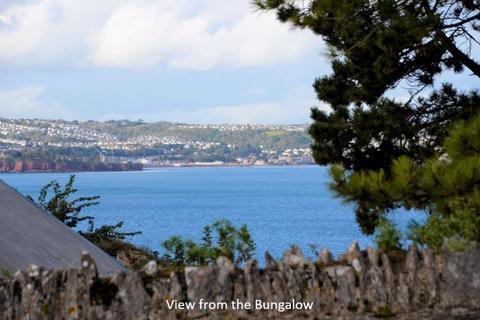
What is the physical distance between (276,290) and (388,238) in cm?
117

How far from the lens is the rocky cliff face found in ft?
23.7

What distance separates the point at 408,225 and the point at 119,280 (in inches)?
100.0

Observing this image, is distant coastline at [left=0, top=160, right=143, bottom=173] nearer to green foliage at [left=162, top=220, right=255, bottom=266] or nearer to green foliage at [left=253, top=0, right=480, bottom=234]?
green foliage at [left=253, top=0, right=480, bottom=234]

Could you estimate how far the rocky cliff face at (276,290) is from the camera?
7234 millimetres

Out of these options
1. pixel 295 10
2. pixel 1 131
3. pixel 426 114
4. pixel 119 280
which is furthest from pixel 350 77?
pixel 1 131

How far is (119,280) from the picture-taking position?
7.27 m

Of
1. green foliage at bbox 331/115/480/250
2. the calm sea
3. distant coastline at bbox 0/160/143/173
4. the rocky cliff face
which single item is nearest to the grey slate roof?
the rocky cliff face

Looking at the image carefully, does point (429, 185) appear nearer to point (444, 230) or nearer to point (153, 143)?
point (444, 230)

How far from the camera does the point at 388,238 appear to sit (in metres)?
8.12

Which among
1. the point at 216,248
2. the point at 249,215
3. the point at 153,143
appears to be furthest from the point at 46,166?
the point at 216,248

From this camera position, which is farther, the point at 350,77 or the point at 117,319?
the point at 350,77

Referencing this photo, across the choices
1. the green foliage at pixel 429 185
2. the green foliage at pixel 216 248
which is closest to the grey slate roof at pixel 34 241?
the green foliage at pixel 216 248

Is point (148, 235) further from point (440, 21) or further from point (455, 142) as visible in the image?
point (455, 142)

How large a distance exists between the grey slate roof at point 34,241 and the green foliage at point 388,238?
296 cm
